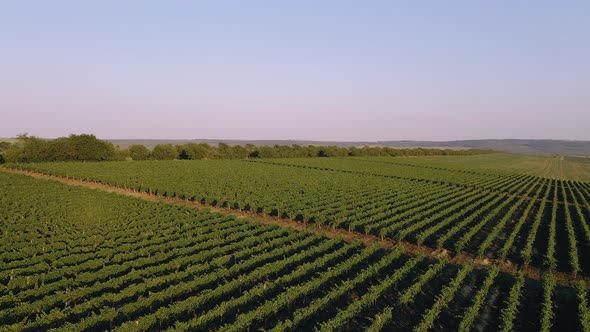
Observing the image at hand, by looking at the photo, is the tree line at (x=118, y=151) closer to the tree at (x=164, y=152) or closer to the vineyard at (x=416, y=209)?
the tree at (x=164, y=152)

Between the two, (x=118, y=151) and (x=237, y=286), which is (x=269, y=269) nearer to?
(x=237, y=286)

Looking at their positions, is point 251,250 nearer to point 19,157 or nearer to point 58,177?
point 58,177

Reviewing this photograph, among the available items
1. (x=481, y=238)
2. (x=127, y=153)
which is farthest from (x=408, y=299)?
(x=127, y=153)

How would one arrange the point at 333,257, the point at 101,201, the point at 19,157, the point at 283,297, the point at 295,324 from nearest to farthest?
the point at 295,324
the point at 283,297
the point at 333,257
the point at 101,201
the point at 19,157

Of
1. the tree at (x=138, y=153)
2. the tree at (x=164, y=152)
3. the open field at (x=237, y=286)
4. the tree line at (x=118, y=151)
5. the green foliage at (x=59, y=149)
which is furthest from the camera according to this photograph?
the tree at (x=164, y=152)

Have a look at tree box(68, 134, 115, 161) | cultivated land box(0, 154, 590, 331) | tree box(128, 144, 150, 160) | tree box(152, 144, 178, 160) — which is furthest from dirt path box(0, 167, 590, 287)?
tree box(152, 144, 178, 160)

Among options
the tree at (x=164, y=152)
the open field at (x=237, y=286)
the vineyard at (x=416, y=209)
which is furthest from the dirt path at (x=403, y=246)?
the tree at (x=164, y=152)

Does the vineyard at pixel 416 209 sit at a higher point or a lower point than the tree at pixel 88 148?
lower
